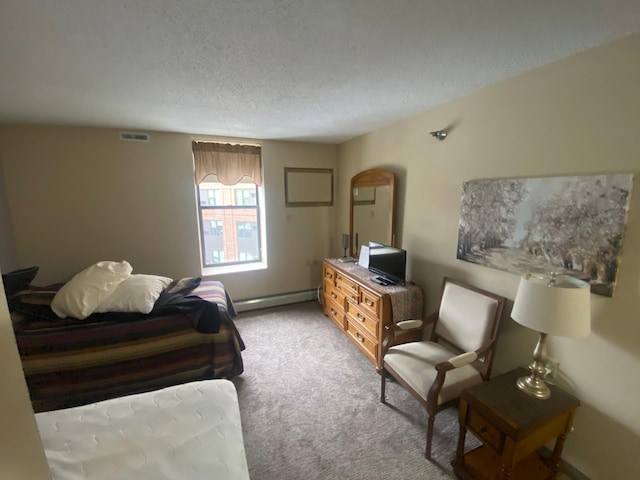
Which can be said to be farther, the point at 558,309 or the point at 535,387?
the point at 535,387

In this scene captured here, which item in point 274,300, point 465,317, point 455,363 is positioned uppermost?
point 465,317

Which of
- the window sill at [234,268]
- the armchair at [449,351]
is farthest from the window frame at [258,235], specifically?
the armchair at [449,351]

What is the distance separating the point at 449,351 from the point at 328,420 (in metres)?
1.05

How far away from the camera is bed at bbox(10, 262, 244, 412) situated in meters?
1.97

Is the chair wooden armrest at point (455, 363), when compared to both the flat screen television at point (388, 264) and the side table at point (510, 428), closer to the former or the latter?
the side table at point (510, 428)

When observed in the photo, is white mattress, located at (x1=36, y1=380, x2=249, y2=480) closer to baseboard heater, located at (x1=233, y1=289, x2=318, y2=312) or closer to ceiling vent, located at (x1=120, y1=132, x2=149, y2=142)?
baseboard heater, located at (x1=233, y1=289, x2=318, y2=312)

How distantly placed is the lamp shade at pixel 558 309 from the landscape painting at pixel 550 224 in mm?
163

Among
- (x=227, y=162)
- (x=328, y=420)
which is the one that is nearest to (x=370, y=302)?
(x=328, y=420)

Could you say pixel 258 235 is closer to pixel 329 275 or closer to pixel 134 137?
pixel 329 275

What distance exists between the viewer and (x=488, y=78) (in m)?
1.81

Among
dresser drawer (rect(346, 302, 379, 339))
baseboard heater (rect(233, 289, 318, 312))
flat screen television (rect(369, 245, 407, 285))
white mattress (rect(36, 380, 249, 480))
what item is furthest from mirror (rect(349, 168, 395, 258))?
white mattress (rect(36, 380, 249, 480))

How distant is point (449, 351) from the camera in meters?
2.08

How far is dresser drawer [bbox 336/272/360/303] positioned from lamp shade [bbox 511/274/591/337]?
5.05ft

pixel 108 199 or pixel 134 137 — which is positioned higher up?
pixel 134 137
